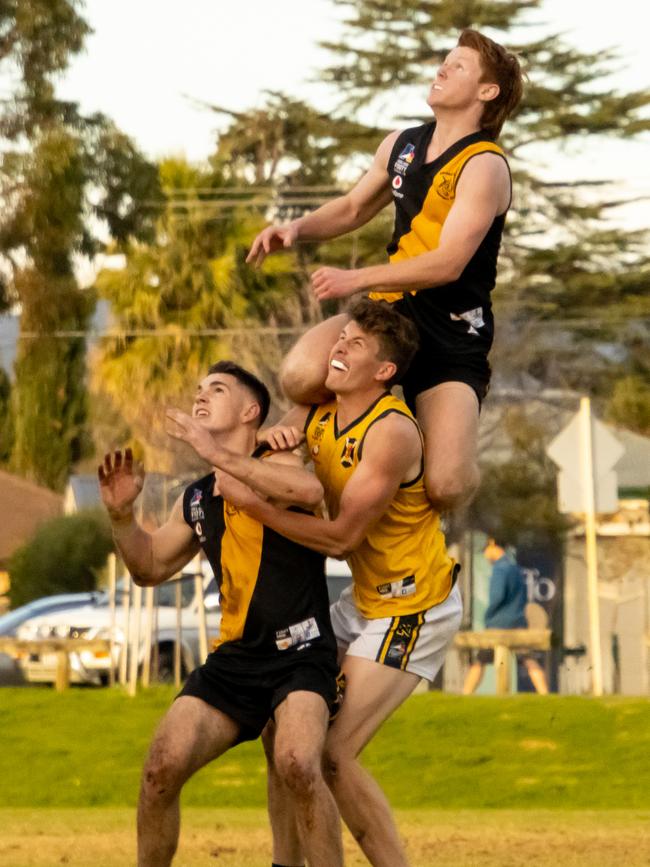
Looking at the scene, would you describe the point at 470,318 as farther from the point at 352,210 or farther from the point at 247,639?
the point at 247,639

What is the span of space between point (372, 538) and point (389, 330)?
31.2 inches

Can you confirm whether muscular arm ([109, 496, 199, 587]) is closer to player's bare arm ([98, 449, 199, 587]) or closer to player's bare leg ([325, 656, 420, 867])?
player's bare arm ([98, 449, 199, 587])

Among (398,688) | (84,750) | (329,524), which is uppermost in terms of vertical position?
(329,524)

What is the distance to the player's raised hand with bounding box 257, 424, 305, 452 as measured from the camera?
22.5ft

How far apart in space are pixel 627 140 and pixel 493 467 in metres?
6.69

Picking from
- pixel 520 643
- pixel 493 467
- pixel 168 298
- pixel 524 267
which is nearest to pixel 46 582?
pixel 168 298

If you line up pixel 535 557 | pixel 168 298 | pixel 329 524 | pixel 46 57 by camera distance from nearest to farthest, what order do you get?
pixel 329 524
pixel 46 57
pixel 535 557
pixel 168 298

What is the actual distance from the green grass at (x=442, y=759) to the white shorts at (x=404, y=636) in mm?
6974

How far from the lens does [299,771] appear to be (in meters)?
6.51

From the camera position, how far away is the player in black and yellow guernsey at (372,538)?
22.1ft

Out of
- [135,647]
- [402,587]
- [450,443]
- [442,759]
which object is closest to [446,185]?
[450,443]

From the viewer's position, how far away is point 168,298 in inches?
1388

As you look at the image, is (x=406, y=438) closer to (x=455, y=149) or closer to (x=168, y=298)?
(x=455, y=149)

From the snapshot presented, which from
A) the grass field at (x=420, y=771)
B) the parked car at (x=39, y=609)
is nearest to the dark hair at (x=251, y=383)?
the grass field at (x=420, y=771)
